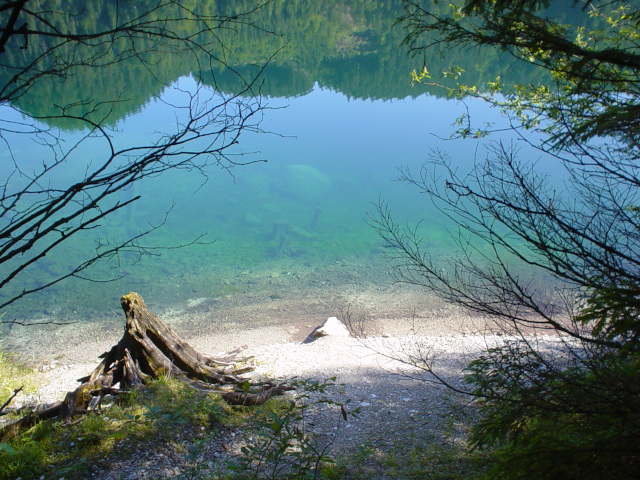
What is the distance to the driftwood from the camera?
4.85 m

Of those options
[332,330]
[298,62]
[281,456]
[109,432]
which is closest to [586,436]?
[281,456]

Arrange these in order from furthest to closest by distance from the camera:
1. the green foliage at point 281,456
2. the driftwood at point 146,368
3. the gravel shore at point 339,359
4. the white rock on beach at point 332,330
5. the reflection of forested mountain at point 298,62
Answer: the reflection of forested mountain at point 298,62 < the white rock on beach at point 332,330 < the driftwood at point 146,368 < the gravel shore at point 339,359 < the green foliage at point 281,456

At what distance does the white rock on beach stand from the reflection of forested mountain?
13405mm

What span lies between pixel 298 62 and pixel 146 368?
98.0ft

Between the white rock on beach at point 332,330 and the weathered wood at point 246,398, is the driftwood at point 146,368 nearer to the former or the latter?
the weathered wood at point 246,398

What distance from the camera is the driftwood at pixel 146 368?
485cm

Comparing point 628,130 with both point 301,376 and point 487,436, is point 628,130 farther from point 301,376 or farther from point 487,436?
point 301,376

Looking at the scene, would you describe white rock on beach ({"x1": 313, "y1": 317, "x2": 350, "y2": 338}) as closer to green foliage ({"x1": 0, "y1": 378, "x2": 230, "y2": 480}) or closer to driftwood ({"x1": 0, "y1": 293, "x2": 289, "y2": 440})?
driftwood ({"x1": 0, "y1": 293, "x2": 289, "y2": 440})

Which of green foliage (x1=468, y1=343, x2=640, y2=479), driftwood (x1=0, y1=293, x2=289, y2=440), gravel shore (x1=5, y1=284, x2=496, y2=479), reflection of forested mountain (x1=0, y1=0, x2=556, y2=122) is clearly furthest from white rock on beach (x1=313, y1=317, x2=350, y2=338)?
reflection of forested mountain (x1=0, y1=0, x2=556, y2=122)

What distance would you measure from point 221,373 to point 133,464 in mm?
2122

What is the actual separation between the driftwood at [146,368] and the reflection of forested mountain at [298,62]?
627 inches

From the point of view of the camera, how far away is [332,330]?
A: 29.7 ft

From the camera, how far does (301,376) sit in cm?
641

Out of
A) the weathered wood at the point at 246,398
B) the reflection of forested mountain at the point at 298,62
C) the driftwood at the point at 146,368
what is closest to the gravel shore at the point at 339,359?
the weathered wood at the point at 246,398
